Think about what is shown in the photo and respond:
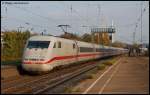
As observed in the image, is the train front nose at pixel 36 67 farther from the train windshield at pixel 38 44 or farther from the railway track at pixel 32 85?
→ the train windshield at pixel 38 44

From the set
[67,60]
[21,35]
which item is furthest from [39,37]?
[21,35]

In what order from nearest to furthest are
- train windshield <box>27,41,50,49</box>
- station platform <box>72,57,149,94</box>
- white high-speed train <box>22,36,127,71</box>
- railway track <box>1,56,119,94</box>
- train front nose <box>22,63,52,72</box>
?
1. station platform <box>72,57,149,94</box>
2. railway track <box>1,56,119,94</box>
3. train front nose <box>22,63,52,72</box>
4. white high-speed train <box>22,36,127,71</box>
5. train windshield <box>27,41,50,49</box>

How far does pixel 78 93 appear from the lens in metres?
16.8

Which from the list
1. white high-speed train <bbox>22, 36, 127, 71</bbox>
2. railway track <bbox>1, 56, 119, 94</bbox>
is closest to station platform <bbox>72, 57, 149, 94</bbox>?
railway track <bbox>1, 56, 119, 94</bbox>

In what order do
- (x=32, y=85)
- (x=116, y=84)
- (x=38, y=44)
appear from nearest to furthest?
(x=116, y=84) < (x=32, y=85) < (x=38, y=44)

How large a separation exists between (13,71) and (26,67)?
1.31 meters

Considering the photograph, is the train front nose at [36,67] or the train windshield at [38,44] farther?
the train windshield at [38,44]

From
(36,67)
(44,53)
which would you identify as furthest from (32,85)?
(44,53)

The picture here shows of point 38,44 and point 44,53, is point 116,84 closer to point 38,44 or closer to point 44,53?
point 44,53

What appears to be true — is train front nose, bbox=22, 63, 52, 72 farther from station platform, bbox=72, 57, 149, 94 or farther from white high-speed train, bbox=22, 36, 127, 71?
station platform, bbox=72, 57, 149, 94

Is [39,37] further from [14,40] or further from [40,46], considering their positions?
[14,40]

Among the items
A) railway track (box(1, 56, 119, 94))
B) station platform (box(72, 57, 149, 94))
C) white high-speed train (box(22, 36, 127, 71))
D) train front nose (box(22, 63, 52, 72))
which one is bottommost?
railway track (box(1, 56, 119, 94))

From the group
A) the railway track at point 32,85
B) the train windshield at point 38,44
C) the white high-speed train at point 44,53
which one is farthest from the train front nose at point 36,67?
the train windshield at point 38,44

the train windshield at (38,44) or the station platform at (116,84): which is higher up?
the train windshield at (38,44)
